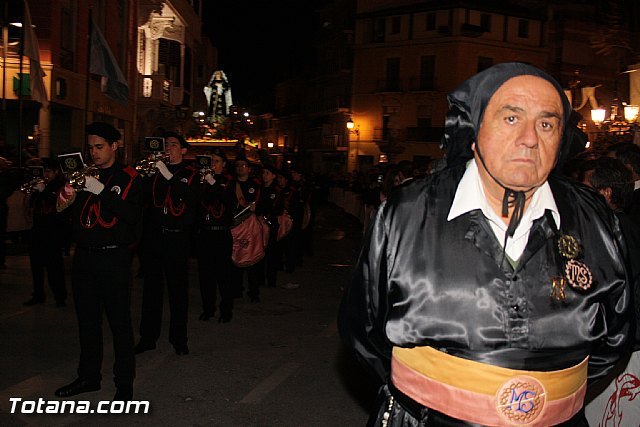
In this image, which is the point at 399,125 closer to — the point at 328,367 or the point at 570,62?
the point at 570,62

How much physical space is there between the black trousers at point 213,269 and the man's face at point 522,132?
6.59 m

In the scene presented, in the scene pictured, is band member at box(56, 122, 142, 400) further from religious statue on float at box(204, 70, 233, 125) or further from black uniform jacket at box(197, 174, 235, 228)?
religious statue on float at box(204, 70, 233, 125)

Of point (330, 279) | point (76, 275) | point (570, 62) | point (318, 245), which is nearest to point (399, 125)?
point (570, 62)

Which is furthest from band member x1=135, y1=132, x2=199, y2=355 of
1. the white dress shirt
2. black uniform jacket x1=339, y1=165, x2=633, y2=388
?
the white dress shirt

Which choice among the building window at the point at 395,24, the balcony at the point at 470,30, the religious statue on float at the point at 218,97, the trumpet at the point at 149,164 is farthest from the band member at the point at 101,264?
the building window at the point at 395,24

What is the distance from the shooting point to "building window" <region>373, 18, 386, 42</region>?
5088cm

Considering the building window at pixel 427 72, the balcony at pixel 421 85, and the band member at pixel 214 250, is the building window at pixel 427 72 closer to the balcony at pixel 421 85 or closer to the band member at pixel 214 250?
the balcony at pixel 421 85

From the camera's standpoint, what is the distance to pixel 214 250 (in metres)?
8.88

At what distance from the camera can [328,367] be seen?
23.2 feet

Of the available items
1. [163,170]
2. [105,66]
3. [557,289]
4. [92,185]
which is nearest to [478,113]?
[557,289]

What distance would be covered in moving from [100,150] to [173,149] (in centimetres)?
163

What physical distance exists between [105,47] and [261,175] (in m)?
9.53

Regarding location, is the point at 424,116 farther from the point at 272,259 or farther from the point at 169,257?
the point at 169,257

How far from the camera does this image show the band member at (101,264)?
19.0ft
